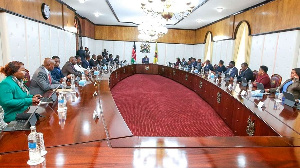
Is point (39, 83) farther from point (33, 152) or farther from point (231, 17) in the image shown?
point (231, 17)

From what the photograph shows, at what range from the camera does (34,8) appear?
533cm

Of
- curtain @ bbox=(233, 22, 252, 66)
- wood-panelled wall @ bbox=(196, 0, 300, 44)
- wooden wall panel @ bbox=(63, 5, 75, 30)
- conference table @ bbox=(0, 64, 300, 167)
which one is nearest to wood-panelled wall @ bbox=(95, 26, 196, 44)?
wooden wall panel @ bbox=(63, 5, 75, 30)

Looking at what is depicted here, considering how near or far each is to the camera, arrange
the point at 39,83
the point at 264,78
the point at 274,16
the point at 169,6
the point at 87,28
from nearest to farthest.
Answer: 1. the point at 39,83
2. the point at 169,6
3. the point at 264,78
4. the point at 274,16
5. the point at 87,28

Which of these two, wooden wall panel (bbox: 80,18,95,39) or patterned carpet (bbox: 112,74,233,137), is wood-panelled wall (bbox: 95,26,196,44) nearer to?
wooden wall panel (bbox: 80,18,95,39)

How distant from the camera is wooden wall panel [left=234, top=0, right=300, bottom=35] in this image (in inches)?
204

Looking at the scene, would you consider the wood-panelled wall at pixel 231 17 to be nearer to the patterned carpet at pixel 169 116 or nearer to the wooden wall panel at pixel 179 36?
the wooden wall panel at pixel 179 36

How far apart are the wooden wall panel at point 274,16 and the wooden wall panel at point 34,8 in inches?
247

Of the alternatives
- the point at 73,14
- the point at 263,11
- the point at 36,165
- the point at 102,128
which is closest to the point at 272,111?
the point at 102,128

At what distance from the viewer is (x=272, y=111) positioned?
9.03 feet

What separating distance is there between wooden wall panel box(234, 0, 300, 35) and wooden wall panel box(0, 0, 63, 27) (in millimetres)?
6273

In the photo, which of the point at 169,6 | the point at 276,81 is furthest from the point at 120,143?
the point at 276,81

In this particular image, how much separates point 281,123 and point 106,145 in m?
1.88

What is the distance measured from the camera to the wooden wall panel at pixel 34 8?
4305 millimetres

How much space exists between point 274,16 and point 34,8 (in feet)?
20.8
